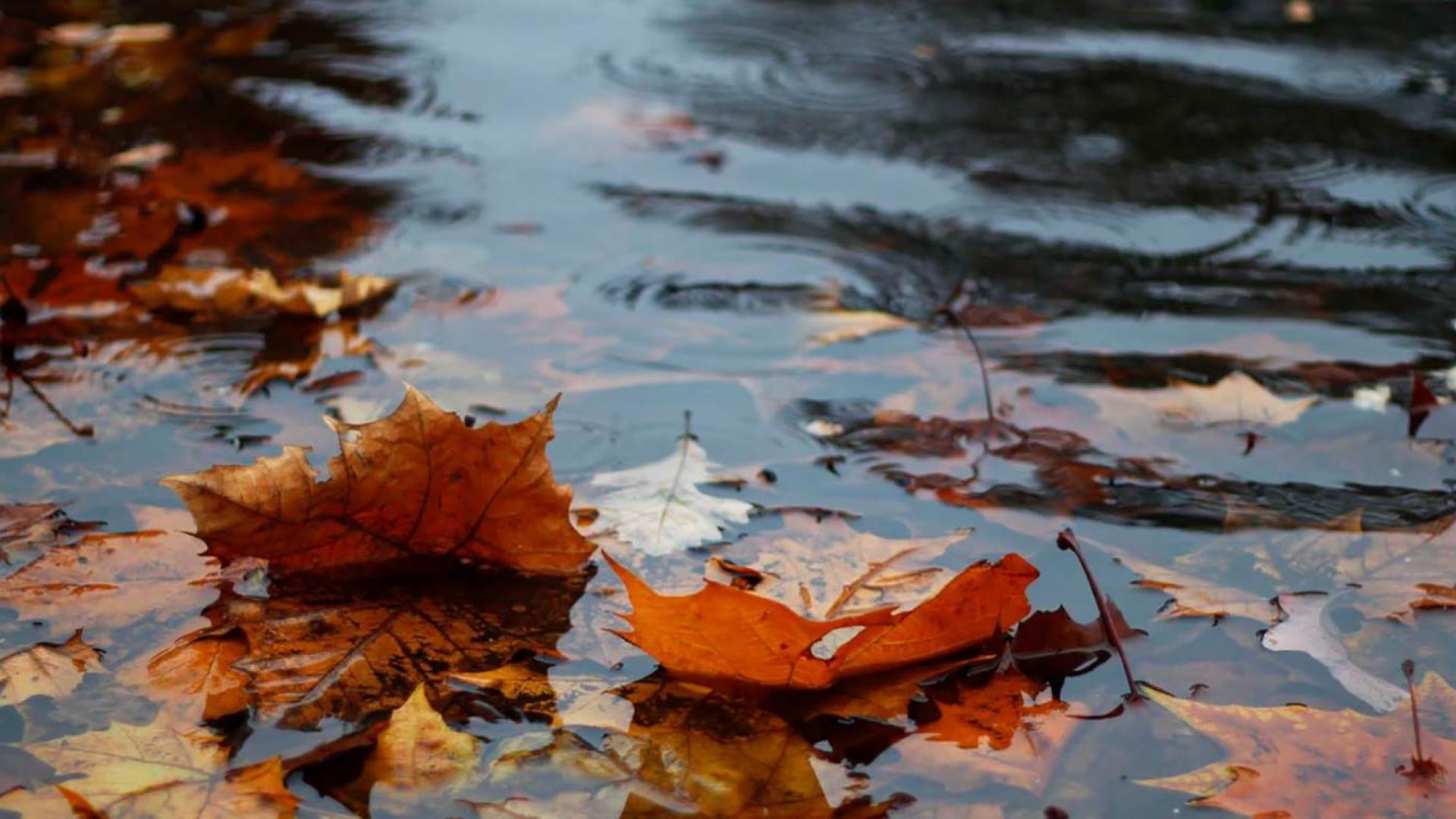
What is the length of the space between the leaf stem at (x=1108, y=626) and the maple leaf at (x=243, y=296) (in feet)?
4.95

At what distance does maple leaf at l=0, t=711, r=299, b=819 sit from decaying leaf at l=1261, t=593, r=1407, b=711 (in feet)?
3.84

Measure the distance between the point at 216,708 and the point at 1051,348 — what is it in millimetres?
1603

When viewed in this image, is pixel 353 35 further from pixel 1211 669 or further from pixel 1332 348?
pixel 1211 669

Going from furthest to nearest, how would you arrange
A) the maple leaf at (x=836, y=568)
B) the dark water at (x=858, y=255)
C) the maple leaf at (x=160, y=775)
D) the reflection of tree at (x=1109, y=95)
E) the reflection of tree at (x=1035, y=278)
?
the reflection of tree at (x=1109, y=95)
the reflection of tree at (x=1035, y=278)
the dark water at (x=858, y=255)
the maple leaf at (x=836, y=568)
the maple leaf at (x=160, y=775)

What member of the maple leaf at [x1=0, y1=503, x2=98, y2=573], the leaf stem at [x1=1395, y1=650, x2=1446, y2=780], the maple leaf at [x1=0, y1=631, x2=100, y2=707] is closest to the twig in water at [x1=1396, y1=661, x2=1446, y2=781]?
the leaf stem at [x1=1395, y1=650, x2=1446, y2=780]

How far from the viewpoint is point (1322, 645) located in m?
1.61

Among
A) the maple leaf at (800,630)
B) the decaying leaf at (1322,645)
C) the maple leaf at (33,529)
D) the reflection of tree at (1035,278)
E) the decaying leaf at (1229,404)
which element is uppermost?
the maple leaf at (800,630)

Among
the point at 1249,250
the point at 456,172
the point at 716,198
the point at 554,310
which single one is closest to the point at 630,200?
the point at 716,198

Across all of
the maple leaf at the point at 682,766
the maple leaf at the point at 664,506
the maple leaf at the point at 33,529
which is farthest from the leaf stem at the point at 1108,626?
the maple leaf at the point at 33,529

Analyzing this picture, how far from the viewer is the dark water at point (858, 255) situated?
6.34ft

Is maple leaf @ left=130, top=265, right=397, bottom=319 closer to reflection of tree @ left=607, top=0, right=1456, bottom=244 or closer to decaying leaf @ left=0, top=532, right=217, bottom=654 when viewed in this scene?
decaying leaf @ left=0, top=532, right=217, bottom=654

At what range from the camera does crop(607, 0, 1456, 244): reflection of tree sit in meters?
3.38

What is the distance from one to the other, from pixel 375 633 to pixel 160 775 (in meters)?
0.29

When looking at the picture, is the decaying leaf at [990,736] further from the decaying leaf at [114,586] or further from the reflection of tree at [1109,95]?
the reflection of tree at [1109,95]
